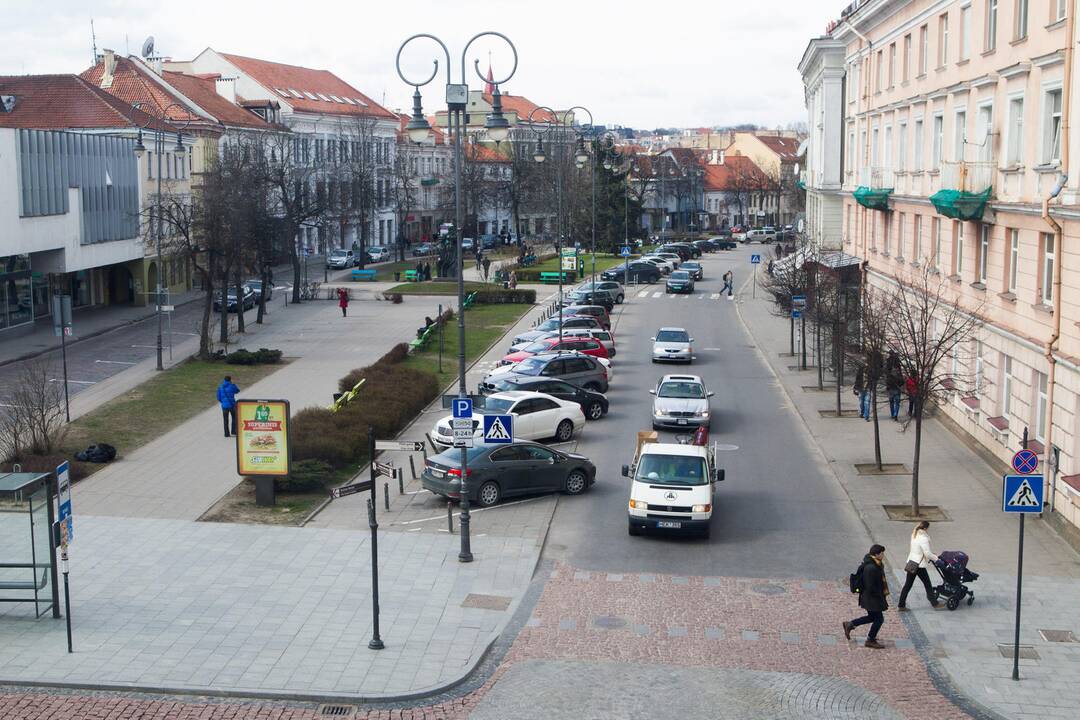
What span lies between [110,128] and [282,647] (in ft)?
161

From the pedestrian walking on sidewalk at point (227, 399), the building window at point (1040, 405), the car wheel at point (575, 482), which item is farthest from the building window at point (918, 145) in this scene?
the pedestrian walking on sidewalk at point (227, 399)

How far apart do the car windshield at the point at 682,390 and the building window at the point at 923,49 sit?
35.9 ft

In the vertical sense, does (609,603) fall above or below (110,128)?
below

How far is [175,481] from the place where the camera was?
2430 cm

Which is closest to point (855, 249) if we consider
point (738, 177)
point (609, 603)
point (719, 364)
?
point (719, 364)

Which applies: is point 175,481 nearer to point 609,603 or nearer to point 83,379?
point 609,603

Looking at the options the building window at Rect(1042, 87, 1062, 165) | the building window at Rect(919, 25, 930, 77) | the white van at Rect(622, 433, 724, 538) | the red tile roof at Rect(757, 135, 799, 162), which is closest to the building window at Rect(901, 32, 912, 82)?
the building window at Rect(919, 25, 930, 77)

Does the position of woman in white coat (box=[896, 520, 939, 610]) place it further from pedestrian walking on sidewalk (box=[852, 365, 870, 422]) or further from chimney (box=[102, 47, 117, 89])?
chimney (box=[102, 47, 117, 89])

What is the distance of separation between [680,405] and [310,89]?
7435cm

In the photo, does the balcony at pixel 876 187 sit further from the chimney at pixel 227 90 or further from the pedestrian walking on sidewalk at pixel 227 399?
the chimney at pixel 227 90

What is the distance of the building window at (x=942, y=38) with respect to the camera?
3142 centimetres

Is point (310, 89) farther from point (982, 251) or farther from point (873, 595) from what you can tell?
point (873, 595)

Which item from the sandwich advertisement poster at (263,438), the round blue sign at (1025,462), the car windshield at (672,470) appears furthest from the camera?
the sandwich advertisement poster at (263,438)

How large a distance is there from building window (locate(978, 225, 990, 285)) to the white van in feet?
31.2
